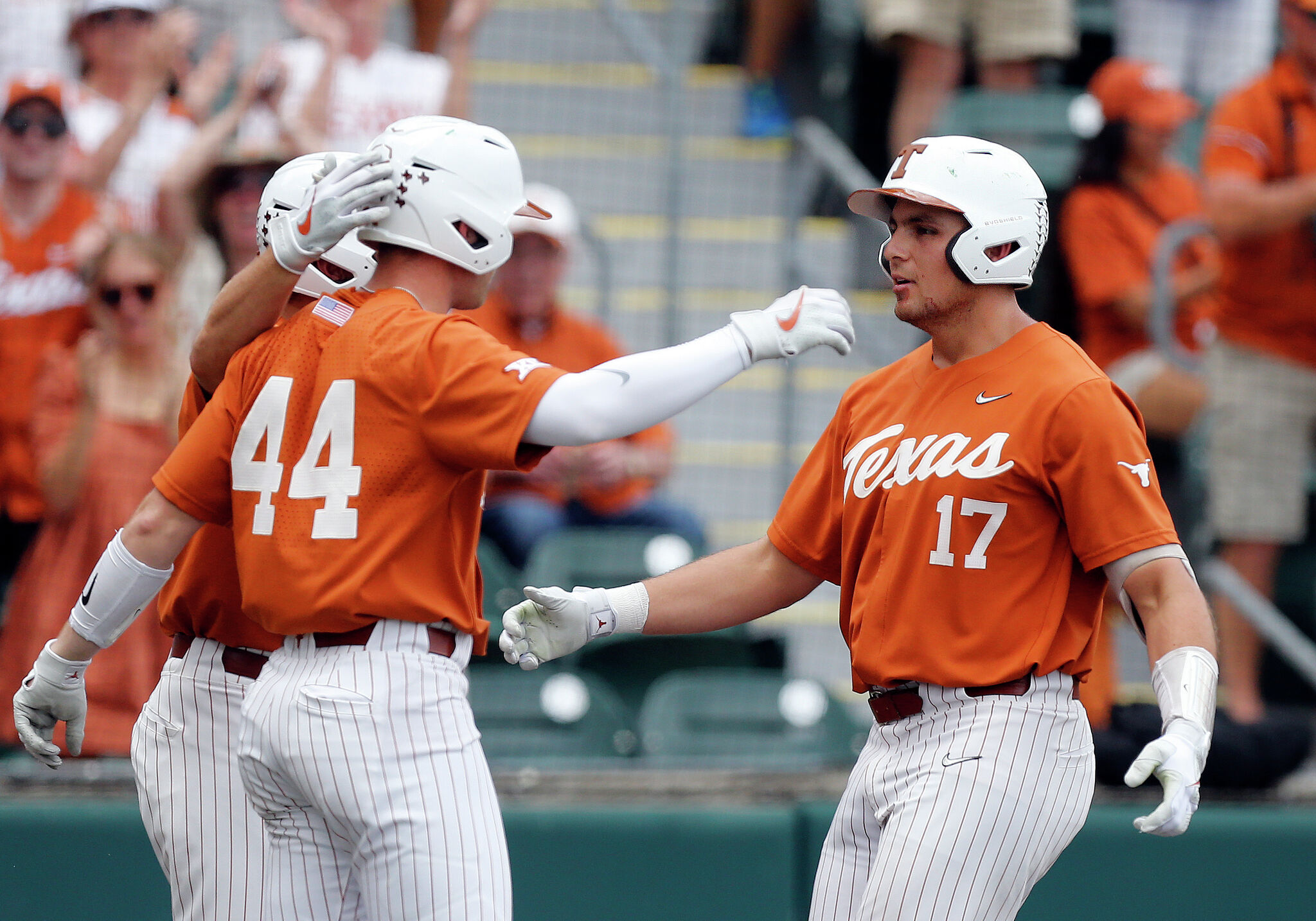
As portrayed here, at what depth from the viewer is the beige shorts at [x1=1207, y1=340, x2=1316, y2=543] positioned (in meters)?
5.57

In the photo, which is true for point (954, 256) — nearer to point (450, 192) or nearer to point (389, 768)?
point (450, 192)

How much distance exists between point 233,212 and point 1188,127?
4.15m

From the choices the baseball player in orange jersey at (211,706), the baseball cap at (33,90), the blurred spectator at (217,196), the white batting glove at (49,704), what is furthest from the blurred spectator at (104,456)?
the baseball player in orange jersey at (211,706)

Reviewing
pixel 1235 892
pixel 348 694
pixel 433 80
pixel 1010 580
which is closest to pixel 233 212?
pixel 433 80

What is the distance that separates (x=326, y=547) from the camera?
2.66m

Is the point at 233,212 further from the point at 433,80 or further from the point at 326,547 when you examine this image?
the point at 326,547

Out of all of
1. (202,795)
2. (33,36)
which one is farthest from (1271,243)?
(33,36)

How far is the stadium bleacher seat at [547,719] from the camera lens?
4.94m

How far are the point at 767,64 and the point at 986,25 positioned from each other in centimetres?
110

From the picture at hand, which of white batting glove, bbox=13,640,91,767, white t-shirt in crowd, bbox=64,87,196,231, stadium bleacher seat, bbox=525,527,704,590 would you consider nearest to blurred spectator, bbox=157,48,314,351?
white t-shirt in crowd, bbox=64,87,196,231

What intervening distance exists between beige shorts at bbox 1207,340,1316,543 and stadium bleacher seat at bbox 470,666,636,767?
2.34 meters

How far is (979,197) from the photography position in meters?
2.92

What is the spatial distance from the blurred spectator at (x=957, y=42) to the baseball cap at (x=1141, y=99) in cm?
52

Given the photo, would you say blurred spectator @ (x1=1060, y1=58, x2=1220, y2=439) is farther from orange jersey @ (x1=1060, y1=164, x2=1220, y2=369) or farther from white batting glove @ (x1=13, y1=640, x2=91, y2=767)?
white batting glove @ (x1=13, y1=640, x2=91, y2=767)
